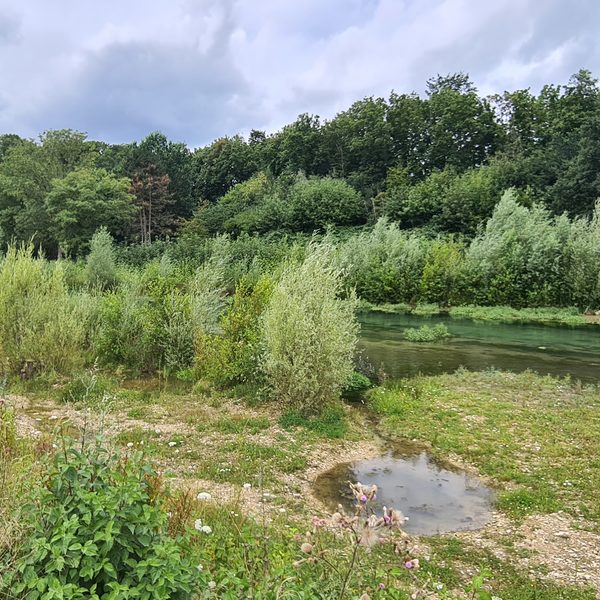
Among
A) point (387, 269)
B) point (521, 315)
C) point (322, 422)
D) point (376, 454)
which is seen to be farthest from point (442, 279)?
point (376, 454)

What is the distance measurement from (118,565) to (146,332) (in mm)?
8925

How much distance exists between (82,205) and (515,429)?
3438cm

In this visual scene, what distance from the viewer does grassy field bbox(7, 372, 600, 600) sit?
Result: 3.29 metres

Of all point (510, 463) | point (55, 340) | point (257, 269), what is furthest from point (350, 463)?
point (257, 269)

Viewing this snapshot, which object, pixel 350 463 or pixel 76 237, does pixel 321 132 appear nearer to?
pixel 76 237

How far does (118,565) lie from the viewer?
2271 mm

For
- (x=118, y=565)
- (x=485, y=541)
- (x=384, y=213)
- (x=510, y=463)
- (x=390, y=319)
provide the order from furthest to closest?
(x=384, y=213) → (x=390, y=319) → (x=510, y=463) → (x=485, y=541) → (x=118, y=565)

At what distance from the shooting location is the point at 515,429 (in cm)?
840

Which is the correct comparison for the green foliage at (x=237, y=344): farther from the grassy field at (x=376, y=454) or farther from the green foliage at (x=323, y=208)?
the green foliage at (x=323, y=208)

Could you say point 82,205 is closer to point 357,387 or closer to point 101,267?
point 101,267

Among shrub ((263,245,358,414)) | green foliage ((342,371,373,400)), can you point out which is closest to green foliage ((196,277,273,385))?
shrub ((263,245,358,414))

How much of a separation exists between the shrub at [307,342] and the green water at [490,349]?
433 centimetres

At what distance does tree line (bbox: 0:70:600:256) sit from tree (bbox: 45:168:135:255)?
107 mm

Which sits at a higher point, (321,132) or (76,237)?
(321,132)
